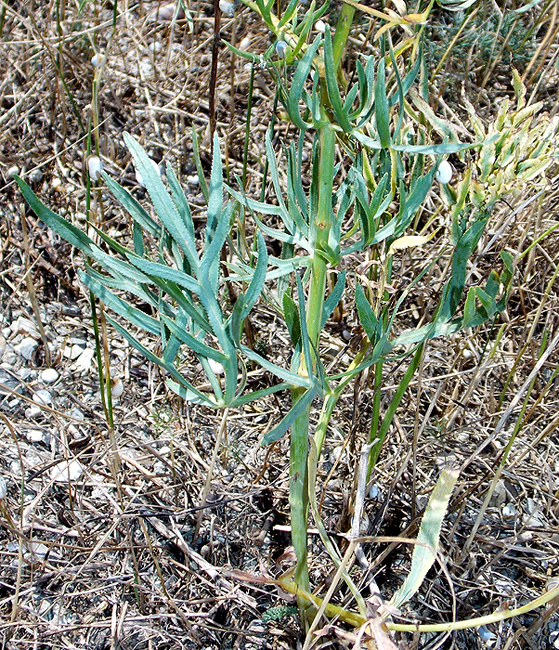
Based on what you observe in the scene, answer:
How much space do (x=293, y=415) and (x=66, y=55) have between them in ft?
4.66

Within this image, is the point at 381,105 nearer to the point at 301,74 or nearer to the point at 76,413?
the point at 301,74

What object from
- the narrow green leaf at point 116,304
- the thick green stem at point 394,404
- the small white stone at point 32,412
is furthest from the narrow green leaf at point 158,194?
the small white stone at point 32,412

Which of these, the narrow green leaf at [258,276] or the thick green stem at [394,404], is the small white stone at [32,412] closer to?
the thick green stem at [394,404]

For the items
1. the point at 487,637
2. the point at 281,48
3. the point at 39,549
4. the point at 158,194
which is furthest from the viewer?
the point at 39,549

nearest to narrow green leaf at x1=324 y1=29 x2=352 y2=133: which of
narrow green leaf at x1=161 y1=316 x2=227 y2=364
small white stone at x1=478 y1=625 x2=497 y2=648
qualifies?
narrow green leaf at x1=161 y1=316 x2=227 y2=364

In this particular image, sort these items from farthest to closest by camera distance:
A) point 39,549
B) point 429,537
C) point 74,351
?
point 74,351 → point 39,549 → point 429,537

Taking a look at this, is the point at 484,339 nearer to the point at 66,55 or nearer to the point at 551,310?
the point at 551,310

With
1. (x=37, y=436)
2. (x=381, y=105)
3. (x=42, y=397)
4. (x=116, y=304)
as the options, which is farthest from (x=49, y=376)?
(x=381, y=105)

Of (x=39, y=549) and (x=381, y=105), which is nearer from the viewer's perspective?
(x=381, y=105)

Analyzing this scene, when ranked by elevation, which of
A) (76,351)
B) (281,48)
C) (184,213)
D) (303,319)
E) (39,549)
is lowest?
(39,549)

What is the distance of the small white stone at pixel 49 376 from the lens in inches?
57.4

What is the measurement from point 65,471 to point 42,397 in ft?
0.65

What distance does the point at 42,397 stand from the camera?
142cm

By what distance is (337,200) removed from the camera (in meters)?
0.92
